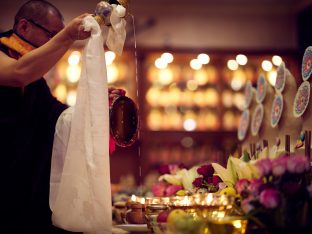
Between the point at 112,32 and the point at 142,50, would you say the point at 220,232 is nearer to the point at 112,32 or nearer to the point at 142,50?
the point at 112,32

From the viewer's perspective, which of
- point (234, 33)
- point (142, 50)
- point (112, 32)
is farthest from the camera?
point (234, 33)

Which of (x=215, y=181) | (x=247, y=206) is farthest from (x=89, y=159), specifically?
(x=247, y=206)

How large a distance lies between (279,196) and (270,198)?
0.04 m

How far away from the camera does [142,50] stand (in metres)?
6.12

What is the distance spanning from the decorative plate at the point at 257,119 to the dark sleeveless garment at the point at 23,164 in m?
1.24

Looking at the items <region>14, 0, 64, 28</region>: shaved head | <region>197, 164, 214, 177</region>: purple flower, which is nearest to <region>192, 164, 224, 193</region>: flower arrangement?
<region>197, 164, 214, 177</region>: purple flower

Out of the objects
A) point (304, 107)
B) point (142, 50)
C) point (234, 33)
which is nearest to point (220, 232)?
point (304, 107)

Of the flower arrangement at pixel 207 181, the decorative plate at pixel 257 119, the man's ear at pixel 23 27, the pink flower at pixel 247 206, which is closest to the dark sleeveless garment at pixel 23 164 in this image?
the man's ear at pixel 23 27

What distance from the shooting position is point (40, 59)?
2.04 m

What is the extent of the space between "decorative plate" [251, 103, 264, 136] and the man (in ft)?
3.89

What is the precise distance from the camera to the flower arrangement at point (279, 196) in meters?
1.48

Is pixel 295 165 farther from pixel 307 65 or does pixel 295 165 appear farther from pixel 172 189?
pixel 172 189

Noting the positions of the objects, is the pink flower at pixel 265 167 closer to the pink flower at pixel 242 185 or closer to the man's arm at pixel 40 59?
the pink flower at pixel 242 185

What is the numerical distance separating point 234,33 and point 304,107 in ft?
15.4
